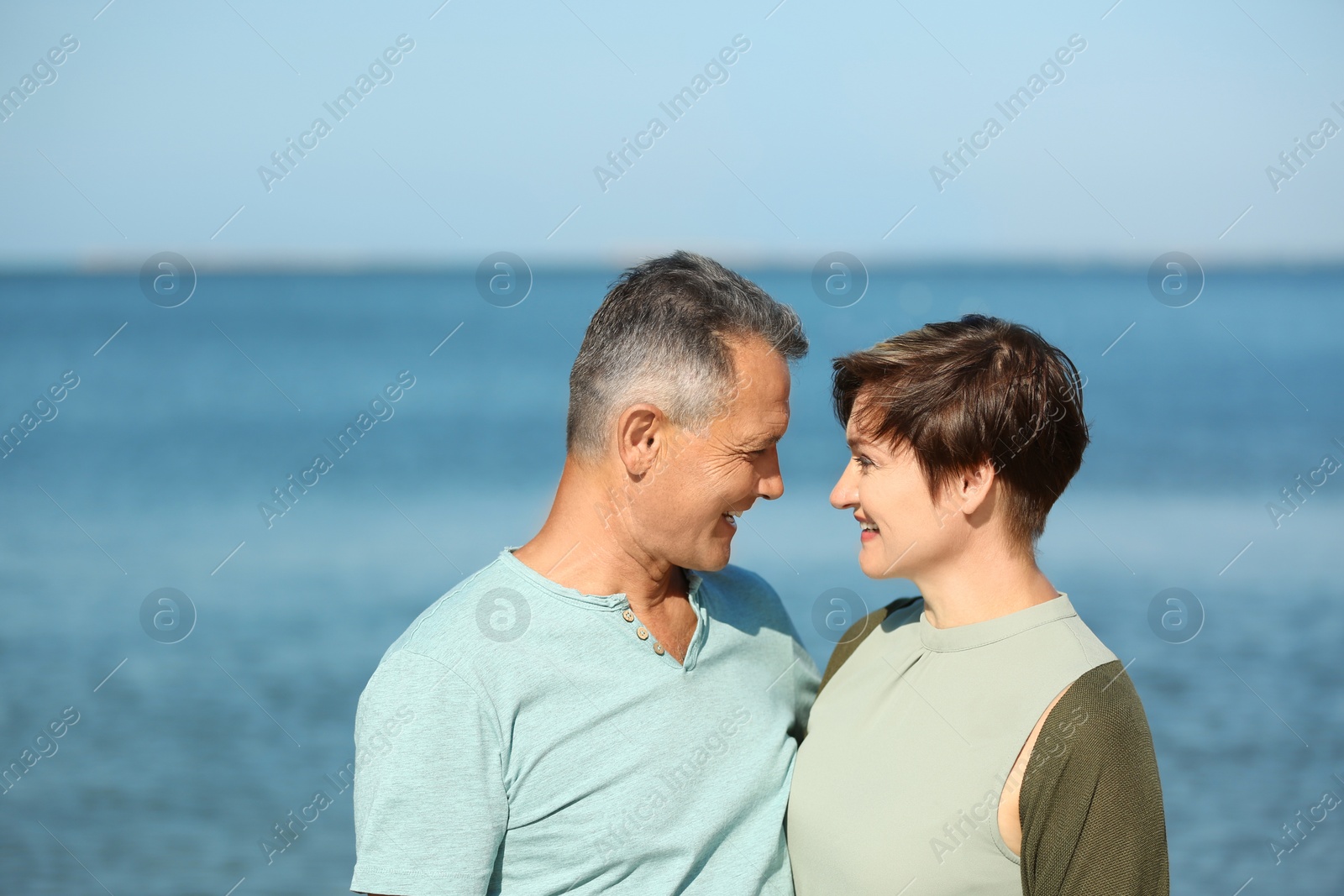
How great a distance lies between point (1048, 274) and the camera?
370ft

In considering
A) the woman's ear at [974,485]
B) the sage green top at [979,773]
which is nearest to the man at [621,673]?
the sage green top at [979,773]

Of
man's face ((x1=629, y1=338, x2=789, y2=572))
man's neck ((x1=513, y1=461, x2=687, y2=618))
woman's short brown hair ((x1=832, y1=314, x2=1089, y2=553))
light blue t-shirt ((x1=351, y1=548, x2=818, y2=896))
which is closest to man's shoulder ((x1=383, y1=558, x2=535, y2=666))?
light blue t-shirt ((x1=351, y1=548, x2=818, y2=896))

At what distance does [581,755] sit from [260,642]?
7.20 meters

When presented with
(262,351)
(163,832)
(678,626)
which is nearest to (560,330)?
(262,351)

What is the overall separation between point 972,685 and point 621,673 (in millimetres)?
768

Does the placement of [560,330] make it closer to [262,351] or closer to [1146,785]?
[262,351]

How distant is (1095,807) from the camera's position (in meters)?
2.10

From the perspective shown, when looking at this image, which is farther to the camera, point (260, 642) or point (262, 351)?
point (262, 351)

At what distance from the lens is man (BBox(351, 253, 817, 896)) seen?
220 cm

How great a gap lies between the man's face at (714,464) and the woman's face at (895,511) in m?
0.20

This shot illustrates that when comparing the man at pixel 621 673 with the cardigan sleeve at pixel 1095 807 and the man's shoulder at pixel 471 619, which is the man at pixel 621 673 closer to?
the man's shoulder at pixel 471 619

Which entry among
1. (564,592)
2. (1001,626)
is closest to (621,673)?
(564,592)

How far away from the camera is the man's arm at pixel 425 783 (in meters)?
2.15

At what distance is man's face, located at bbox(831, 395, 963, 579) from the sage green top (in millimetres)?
193
